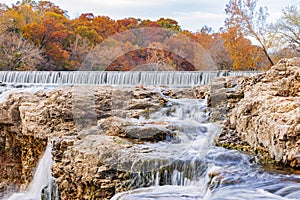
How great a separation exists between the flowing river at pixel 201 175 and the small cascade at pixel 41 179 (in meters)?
2.22

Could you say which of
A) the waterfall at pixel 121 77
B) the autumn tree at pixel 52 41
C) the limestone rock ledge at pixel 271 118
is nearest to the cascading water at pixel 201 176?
the limestone rock ledge at pixel 271 118

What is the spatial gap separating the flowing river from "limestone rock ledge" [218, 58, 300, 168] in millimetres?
246

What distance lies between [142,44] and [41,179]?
55.0 feet

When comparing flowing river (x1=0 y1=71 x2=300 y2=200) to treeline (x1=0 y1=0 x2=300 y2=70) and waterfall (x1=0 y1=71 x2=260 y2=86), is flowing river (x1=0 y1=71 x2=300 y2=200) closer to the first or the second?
waterfall (x1=0 y1=71 x2=260 y2=86)

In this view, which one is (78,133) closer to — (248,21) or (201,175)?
(201,175)

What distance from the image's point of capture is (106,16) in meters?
30.3

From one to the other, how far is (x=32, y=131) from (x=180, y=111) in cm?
354

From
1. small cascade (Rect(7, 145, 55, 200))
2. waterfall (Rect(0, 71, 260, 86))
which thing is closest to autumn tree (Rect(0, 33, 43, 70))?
waterfall (Rect(0, 71, 260, 86))

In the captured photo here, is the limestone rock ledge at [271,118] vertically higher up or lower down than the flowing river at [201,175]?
higher up

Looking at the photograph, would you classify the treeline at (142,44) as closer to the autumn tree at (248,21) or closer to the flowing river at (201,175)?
the autumn tree at (248,21)

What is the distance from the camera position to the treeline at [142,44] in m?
19.8

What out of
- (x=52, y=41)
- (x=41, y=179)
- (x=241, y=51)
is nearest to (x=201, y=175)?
(x=41, y=179)

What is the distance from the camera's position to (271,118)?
4.51 m

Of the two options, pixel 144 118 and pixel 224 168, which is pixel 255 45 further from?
pixel 224 168
